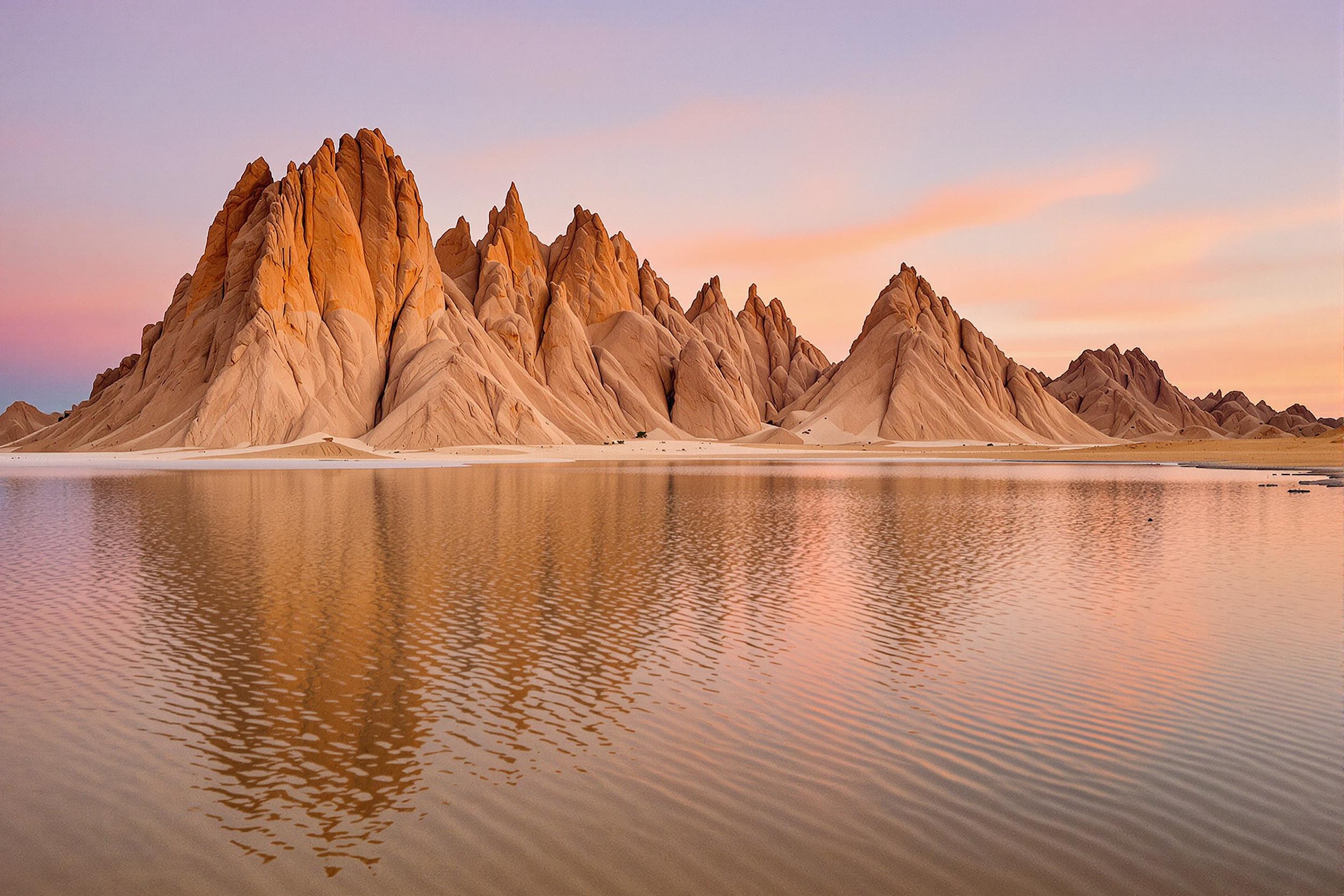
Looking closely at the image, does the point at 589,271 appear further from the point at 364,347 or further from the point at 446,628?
the point at 446,628

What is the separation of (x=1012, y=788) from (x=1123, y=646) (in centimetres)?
892

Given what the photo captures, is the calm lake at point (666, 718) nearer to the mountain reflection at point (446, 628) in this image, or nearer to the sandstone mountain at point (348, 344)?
the mountain reflection at point (446, 628)

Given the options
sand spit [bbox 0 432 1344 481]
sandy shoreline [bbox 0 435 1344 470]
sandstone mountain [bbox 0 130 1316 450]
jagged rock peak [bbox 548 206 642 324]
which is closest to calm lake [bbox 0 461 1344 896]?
sand spit [bbox 0 432 1344 481]

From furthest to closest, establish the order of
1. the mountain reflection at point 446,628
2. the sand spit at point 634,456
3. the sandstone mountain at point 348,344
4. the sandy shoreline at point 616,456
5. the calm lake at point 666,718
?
the sandstone mountain at point 348,344
the sandy shoreline at point 616,456
the sand spit at point 634,456
the mountain reflection at point 446,628
the calm lake at point 666,718

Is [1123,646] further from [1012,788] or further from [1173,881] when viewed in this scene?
[1173,881]

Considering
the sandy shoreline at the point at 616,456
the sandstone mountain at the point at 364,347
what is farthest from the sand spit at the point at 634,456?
the sandstone mountain at the point at 364,347

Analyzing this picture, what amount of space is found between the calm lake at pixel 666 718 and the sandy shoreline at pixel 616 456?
6789 centimetres

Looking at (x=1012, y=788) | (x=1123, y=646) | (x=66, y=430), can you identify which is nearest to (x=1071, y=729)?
(x=1012, y=788)

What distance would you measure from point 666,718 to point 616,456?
113568 mm

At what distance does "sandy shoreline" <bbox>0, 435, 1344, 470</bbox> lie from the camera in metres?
96.6

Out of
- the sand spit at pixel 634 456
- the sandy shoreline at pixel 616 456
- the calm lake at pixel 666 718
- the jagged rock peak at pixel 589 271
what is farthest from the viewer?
the jagged rock peak at pixel 589 271

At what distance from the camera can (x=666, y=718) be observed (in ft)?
43.8

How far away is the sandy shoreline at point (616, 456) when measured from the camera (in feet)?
317

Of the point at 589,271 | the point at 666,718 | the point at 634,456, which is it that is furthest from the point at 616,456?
the point at 666,718
